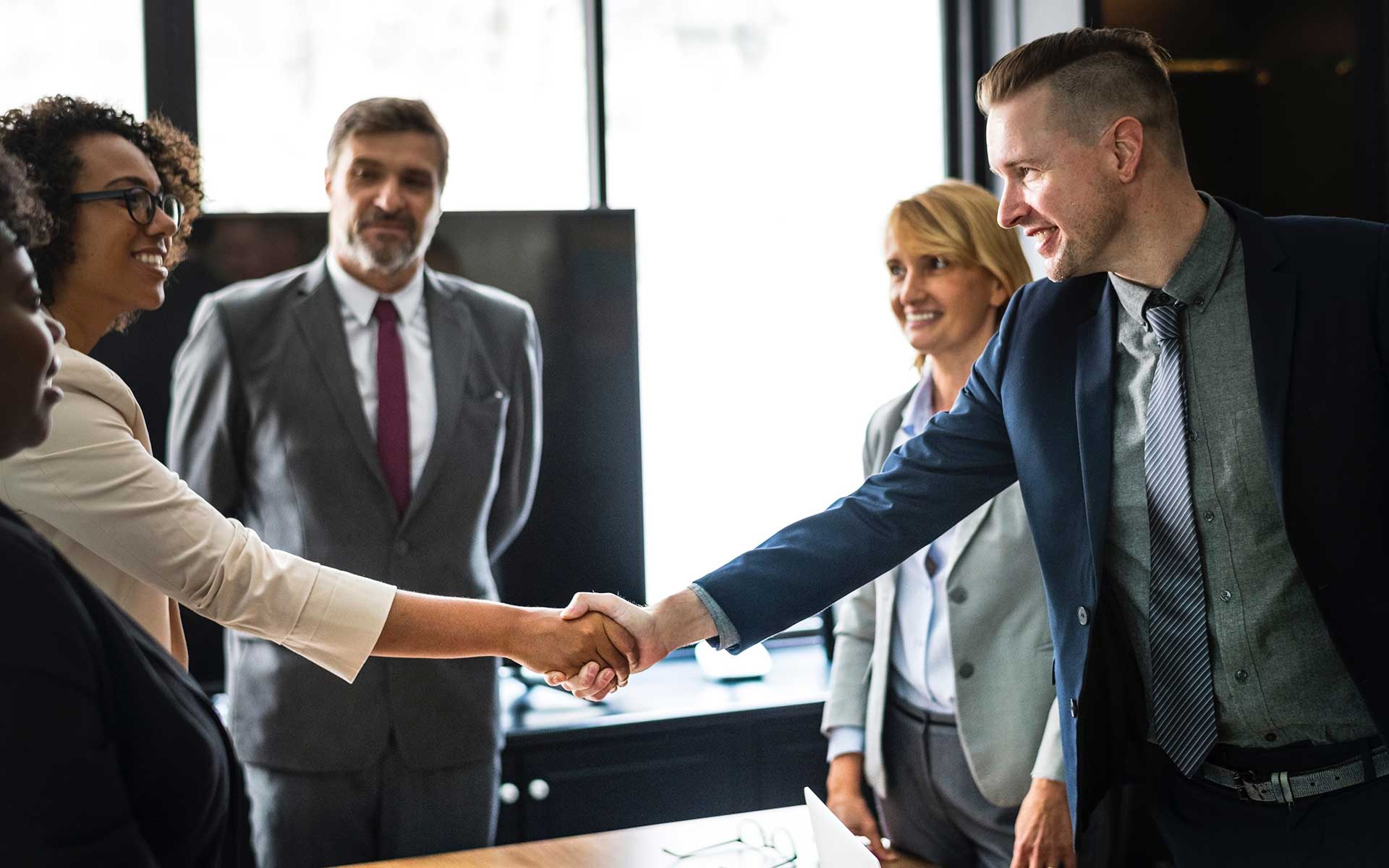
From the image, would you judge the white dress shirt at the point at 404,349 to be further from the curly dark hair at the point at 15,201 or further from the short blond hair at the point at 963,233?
the curly dark hair at the point at 15,201

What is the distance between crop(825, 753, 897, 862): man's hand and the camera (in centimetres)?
228

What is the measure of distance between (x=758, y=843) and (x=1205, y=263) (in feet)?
3.60

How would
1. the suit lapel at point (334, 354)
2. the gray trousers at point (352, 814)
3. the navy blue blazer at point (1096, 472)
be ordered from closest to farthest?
the navy blue blazer at point (1096, 472)
the gray trousers at point (352, 814)
the suit lapel at point (334, 354)

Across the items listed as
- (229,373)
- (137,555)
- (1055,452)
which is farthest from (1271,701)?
(229,373)

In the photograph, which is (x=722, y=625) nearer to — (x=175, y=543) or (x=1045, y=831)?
(x=1045, y=831)

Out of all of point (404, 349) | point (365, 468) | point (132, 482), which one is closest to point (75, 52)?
point (404, 349)

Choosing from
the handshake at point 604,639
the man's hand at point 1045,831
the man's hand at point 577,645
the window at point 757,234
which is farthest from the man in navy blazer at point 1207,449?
the window at point 757,234

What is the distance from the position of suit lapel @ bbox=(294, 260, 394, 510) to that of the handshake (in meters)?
0.77

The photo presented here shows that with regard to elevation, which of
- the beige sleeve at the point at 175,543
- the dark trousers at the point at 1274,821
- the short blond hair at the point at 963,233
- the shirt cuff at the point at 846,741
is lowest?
the shirt cuff at the point at 846,741

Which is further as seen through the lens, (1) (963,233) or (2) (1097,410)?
(1) (963,233)

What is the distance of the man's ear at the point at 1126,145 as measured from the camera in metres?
1.84

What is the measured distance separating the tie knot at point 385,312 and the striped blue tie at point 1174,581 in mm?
1793

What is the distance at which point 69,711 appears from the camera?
103 centimetres

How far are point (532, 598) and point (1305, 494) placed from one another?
202 cm
